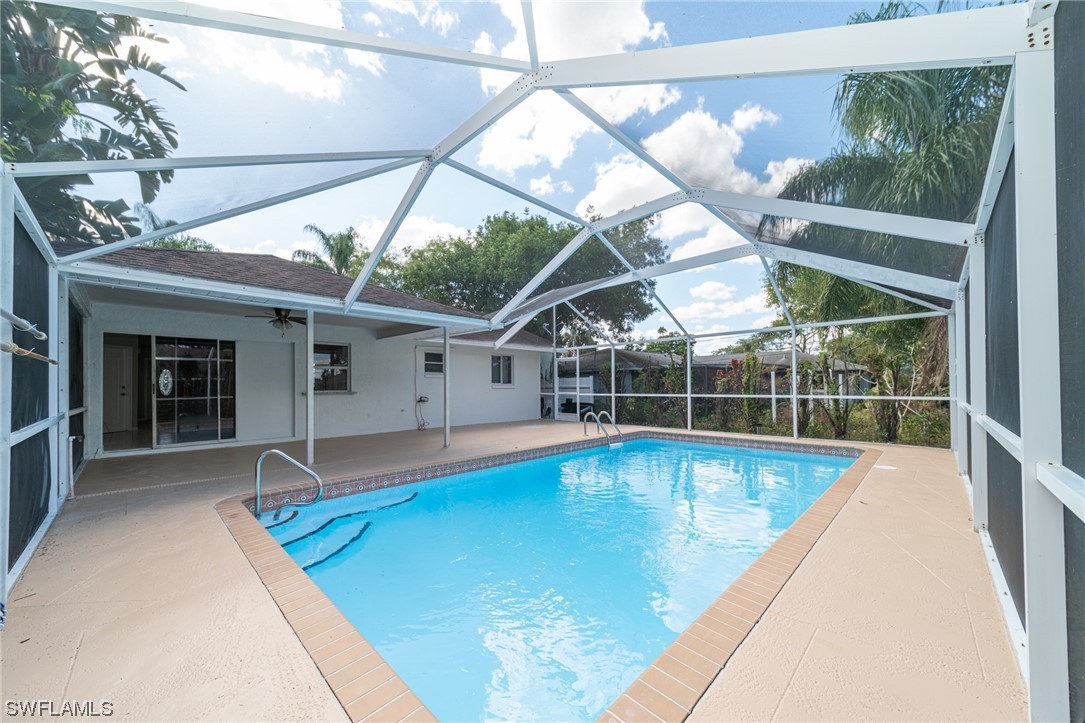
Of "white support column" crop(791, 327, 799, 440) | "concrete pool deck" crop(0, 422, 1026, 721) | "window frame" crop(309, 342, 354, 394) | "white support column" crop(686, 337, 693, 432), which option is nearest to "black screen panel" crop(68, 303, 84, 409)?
"concrete pool deck" crop(0, 422, 1026, 721)

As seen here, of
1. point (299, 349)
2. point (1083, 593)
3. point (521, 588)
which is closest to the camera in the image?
point (1083, 593)

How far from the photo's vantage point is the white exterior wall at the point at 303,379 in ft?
25.4

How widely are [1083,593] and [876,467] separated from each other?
6.26m

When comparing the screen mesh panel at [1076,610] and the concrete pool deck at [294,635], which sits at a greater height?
the screen mesh panel at [1076,610]

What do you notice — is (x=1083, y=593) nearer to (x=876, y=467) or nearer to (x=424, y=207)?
(x=876, y=467)

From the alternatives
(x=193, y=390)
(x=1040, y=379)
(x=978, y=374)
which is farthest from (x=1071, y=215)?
(x=193, y=390)

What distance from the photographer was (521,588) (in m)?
3.89

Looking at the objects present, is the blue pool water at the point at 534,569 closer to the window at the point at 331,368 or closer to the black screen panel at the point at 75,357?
the black screen panel at the point at 75,357

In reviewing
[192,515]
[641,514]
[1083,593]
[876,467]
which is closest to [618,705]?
[1083,593]

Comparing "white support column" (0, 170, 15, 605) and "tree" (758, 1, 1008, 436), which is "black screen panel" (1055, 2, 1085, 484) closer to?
"tree" (758, 1, 1008, 436)

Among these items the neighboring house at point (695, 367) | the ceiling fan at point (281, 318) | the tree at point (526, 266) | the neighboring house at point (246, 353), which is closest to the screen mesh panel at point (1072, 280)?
the tree at point (526, 266)

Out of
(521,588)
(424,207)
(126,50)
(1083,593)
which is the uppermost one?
(424,207)

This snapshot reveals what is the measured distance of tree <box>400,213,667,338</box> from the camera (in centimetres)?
870

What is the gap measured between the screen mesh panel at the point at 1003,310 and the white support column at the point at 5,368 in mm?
5166
